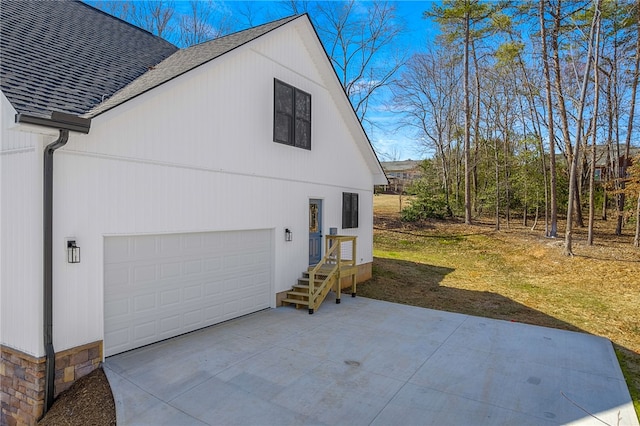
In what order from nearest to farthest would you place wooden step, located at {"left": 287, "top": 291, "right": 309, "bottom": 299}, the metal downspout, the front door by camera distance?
the metal downspout, wooden step, located at {"left": 287, "top": 291, "right": 309, "bottom": 299}, the front door

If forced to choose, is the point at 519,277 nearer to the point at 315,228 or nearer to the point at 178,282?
the point at 315,228

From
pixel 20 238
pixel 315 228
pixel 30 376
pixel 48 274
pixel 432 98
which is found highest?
pixel 432 98

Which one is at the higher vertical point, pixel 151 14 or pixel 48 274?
pixel 151 14

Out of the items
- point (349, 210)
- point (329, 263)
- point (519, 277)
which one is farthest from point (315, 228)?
point (519, 277)

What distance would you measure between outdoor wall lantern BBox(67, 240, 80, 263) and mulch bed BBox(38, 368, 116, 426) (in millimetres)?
1617

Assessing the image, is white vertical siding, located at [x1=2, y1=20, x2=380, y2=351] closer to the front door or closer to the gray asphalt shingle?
the front door

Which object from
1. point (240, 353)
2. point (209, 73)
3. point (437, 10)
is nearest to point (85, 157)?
point (209, 73)

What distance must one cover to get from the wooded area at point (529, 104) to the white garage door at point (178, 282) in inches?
493

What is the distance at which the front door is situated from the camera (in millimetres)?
10258

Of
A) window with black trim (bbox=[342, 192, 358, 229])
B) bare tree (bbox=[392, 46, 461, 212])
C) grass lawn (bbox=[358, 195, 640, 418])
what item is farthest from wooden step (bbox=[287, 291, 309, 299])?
bare tree (bbox=[392, 46, 461, 212])

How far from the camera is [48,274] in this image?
473 centimetres

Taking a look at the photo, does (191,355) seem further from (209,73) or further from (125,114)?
(209,73)

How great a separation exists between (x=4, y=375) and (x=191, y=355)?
8.00 ft

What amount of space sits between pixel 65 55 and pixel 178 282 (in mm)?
4485
